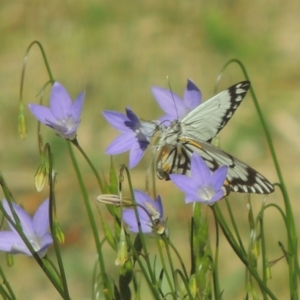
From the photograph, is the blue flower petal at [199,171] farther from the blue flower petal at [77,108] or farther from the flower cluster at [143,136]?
the blue flower petal at [77,108]

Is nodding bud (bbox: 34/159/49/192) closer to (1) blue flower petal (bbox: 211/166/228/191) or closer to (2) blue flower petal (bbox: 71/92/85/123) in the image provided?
(2) blue flower petal (bbox: 71/92/85/123)

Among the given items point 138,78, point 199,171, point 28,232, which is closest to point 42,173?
point 28,232

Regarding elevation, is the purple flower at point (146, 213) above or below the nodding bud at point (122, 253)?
above

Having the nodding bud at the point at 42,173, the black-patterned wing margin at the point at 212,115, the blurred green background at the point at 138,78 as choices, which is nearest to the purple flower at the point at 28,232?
the nodding bud at the point at 42,173

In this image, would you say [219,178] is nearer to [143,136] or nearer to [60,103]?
[143,136]

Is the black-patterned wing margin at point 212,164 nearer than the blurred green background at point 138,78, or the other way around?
the black-patterned wing margin at point 212,164

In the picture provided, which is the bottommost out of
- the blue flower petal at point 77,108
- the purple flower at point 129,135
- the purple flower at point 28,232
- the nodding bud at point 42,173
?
the purple flower at point 28,232

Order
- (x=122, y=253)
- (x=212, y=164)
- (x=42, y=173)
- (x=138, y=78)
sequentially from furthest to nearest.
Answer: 1. (x=138, y=78)
2. (x=212, y=164)
3. (x=42, y=173)
4. (x=122, y=253)
